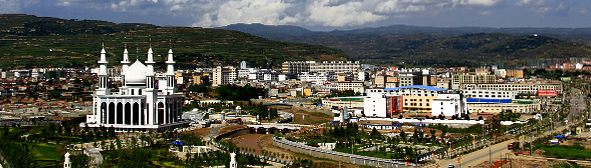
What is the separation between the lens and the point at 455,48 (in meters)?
131

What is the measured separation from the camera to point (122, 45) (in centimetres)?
8906

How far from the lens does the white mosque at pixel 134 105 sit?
118ft

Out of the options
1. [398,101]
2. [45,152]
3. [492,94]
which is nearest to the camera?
[45,152]

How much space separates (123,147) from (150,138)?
2.23 meters

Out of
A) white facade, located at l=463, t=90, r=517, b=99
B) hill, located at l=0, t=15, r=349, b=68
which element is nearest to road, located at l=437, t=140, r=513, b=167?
white facade, located at l=463, t=90, r=517, b=99

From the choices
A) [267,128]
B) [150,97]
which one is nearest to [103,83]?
[150,97]

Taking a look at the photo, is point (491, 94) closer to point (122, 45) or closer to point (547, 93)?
point (547, 93)

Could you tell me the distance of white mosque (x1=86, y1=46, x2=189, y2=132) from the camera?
3588cm

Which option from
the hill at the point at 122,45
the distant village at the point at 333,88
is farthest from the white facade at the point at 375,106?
the hill at the point at 122,45

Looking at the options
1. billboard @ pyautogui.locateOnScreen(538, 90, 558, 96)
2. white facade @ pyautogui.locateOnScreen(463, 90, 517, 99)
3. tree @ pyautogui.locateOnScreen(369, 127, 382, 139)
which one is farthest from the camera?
billboard @ pyautogui.locateOnScreen(538, 90, 558, 96)

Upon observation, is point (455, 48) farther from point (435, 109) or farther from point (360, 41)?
point (435, 109)

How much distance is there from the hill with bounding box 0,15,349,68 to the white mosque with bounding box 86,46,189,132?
3882 centimetres

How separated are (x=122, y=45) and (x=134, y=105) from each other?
5498cm

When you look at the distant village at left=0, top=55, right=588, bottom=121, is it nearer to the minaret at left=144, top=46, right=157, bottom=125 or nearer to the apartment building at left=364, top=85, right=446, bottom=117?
the apartment building at left=364, top=85, right=446, bottom=117
